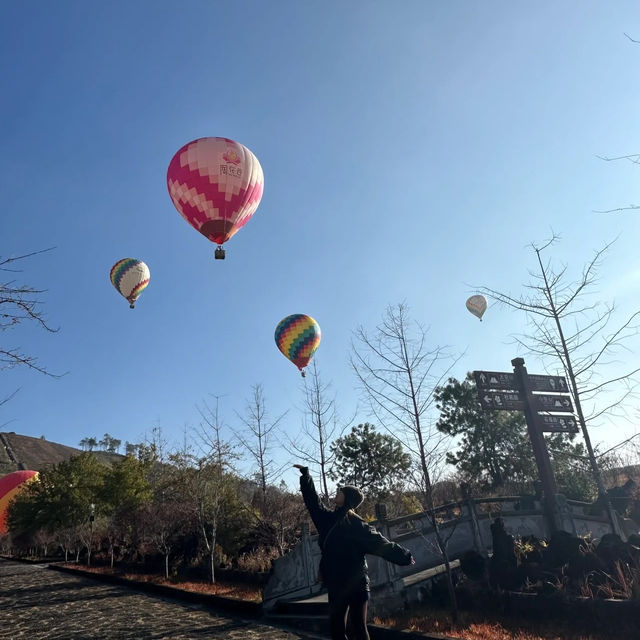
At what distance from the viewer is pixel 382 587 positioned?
9.47 meters

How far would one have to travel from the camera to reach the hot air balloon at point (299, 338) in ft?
73.4

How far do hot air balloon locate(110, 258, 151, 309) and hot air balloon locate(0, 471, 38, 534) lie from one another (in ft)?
98.7

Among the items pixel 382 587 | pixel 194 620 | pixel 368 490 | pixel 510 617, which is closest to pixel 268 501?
pixel 194 620

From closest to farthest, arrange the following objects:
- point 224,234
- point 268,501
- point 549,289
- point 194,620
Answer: point 194,620 → point 549,289 → point 224,234 → point 268,501

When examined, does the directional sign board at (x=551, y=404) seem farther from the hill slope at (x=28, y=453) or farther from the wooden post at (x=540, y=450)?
the hill slope at (x=28, y=453)

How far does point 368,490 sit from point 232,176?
27932mm

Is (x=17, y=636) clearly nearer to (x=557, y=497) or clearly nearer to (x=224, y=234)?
(x=224, y=234)

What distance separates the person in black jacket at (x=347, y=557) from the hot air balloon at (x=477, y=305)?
19543 millimetres

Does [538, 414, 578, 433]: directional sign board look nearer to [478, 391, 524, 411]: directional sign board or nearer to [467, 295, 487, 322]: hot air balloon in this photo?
[478, 391, 524, 411]: directional sign board

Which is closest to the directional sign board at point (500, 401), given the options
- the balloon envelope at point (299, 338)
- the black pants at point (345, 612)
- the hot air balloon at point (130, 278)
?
the balloon envelope at point (299, 338)

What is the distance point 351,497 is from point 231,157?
12.3m

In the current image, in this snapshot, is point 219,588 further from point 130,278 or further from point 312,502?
point 130,278

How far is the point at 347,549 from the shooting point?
4.57 meters

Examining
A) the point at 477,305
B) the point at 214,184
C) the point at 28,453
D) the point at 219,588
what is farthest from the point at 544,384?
the point at 28,453
